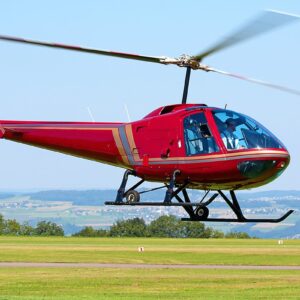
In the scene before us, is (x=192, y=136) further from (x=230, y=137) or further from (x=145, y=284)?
(x=145, y=284)

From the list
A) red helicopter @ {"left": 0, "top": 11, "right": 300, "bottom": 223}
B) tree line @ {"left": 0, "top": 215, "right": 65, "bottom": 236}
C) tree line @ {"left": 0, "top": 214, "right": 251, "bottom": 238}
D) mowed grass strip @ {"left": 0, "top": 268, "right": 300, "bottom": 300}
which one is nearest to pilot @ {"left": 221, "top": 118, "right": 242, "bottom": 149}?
red helicopter @ {"left": 0, "top": 11, "right": 300, "bottom": 223}

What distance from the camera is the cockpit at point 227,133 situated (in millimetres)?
30281

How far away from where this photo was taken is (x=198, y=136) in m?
30.6

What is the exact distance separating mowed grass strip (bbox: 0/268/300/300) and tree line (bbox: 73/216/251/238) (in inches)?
4130

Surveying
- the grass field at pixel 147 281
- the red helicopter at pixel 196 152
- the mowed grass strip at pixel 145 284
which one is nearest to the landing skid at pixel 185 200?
the red helicopter at pixel 196 152

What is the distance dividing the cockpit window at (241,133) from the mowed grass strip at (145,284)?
18.1 metres

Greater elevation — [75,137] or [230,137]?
[75,137]

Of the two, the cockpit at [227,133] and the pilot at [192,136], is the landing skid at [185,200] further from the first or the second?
the cockpit at [227,133]

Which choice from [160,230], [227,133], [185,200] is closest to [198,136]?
[227,133]

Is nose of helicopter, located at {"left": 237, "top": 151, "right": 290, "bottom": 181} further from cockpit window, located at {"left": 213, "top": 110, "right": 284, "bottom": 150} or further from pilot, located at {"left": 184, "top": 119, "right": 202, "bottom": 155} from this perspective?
pilot, located at {"left": 184, "top": 119, "right": 202, "bottom": 155}

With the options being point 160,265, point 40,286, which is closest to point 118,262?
point 160,265

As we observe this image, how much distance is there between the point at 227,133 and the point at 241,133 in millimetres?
414

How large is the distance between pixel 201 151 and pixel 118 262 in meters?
56.2

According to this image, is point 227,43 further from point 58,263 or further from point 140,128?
point 58,263
